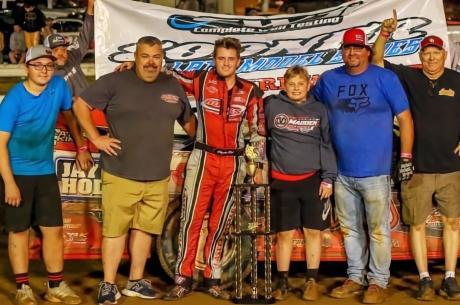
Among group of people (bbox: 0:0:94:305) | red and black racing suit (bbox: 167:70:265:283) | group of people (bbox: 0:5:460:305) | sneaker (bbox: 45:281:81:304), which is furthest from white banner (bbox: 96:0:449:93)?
sneaker (bbox: 45:281:81:304)

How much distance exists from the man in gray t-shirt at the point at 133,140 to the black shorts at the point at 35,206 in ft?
1.17

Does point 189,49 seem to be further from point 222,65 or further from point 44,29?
point 44,29

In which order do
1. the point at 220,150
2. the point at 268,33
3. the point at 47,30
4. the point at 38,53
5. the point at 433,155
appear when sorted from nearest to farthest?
the point at 38,53 → the point at 220,150 → the point at 433,155 → the point at 268,33 → the point at 47,30

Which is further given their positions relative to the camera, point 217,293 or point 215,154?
point 217,293

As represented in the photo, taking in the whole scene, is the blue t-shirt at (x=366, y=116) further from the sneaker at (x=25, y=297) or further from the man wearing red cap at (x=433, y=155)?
the sneaker at (x=25, y=297)

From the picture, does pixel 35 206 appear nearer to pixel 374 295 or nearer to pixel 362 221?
pixel 362 221

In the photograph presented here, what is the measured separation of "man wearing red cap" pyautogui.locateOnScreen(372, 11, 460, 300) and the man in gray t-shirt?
1.78 meters

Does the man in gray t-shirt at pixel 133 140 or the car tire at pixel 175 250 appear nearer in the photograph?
the man in gray t-shirt at pixel 133 140

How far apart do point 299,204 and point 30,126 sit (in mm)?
2078

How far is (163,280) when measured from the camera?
6215 mm

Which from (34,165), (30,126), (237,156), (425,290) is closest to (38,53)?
(30,126)

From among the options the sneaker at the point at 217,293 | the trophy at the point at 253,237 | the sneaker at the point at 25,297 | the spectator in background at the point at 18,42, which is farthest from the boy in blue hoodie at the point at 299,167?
the spectator in background at the point at 18,42

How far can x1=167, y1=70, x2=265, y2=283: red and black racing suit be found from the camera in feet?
17.6

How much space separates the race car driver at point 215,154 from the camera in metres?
5.36
